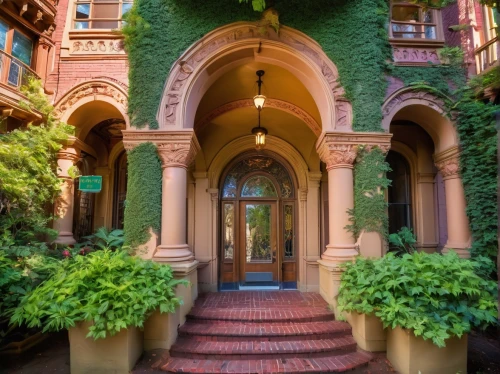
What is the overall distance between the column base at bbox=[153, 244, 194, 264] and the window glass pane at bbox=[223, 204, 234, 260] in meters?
→ 2.97

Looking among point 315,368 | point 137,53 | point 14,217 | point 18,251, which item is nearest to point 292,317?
point 315,368

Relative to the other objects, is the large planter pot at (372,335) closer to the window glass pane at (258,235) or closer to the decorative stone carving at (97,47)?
the window glass pane at (258,235)

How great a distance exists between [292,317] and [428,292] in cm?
218

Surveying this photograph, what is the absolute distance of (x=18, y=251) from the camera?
439 centimetres

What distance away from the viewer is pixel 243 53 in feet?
18.8

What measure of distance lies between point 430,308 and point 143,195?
4670mm

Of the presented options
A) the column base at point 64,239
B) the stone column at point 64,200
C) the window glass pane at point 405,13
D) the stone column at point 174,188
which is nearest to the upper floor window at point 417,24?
the window glass pane at point 405,13

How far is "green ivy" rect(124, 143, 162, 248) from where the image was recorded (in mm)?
5023

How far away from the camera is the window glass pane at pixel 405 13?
6378 millimetres

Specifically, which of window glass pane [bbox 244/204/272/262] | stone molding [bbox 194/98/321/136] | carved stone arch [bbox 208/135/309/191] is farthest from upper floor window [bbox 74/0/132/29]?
window glass pane [bbox 244/204/272/262]

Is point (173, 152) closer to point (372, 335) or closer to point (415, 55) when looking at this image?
point (372, 335)

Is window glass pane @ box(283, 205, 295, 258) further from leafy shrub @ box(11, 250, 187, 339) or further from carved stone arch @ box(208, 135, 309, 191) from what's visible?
leafy shrub @ box(11, 250, 187, 339)

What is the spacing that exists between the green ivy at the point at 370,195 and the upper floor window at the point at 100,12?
559 centimetres

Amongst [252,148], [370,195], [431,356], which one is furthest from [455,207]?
[252,148]
